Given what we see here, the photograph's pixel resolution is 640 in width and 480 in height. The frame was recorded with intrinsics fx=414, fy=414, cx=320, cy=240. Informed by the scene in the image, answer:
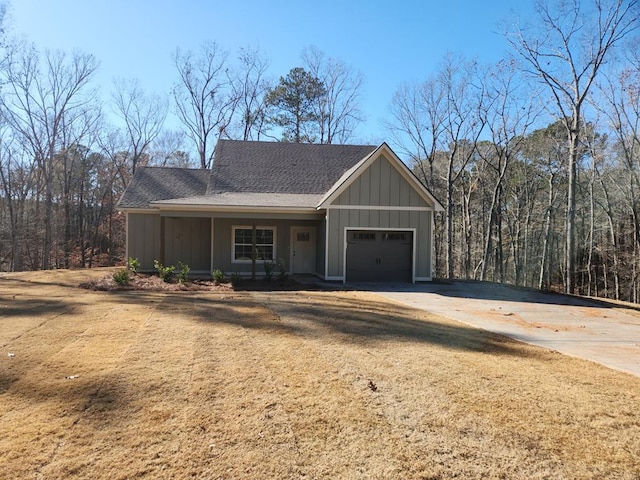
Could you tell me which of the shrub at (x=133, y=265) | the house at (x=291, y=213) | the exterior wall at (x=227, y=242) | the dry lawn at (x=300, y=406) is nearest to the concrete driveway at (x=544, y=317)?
the dry lawn at (x=300, y=406)

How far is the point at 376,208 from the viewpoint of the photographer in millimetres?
14266

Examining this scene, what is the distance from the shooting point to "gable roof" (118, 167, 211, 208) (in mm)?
16531

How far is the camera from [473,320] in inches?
321

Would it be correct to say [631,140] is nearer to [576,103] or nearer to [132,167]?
[576,103]

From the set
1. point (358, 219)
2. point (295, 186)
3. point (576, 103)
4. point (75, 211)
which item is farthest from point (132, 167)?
point (576, 103)

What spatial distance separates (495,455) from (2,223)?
3450 centimetres

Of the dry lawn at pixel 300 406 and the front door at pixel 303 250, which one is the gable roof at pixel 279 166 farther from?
the dry lawn at pixel 300 406

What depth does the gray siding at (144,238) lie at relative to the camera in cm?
1623

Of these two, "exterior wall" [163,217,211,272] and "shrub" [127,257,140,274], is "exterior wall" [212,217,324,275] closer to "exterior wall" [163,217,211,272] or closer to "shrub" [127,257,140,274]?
"exterior wall" [163,217,211,272]

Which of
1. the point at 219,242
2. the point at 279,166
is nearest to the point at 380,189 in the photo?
the point at 279,166

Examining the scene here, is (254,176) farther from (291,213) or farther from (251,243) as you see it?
(291,213)

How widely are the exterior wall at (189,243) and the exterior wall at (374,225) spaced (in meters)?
5.44

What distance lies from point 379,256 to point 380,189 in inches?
92.6

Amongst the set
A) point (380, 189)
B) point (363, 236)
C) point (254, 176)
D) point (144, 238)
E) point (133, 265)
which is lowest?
point (133, 265)
